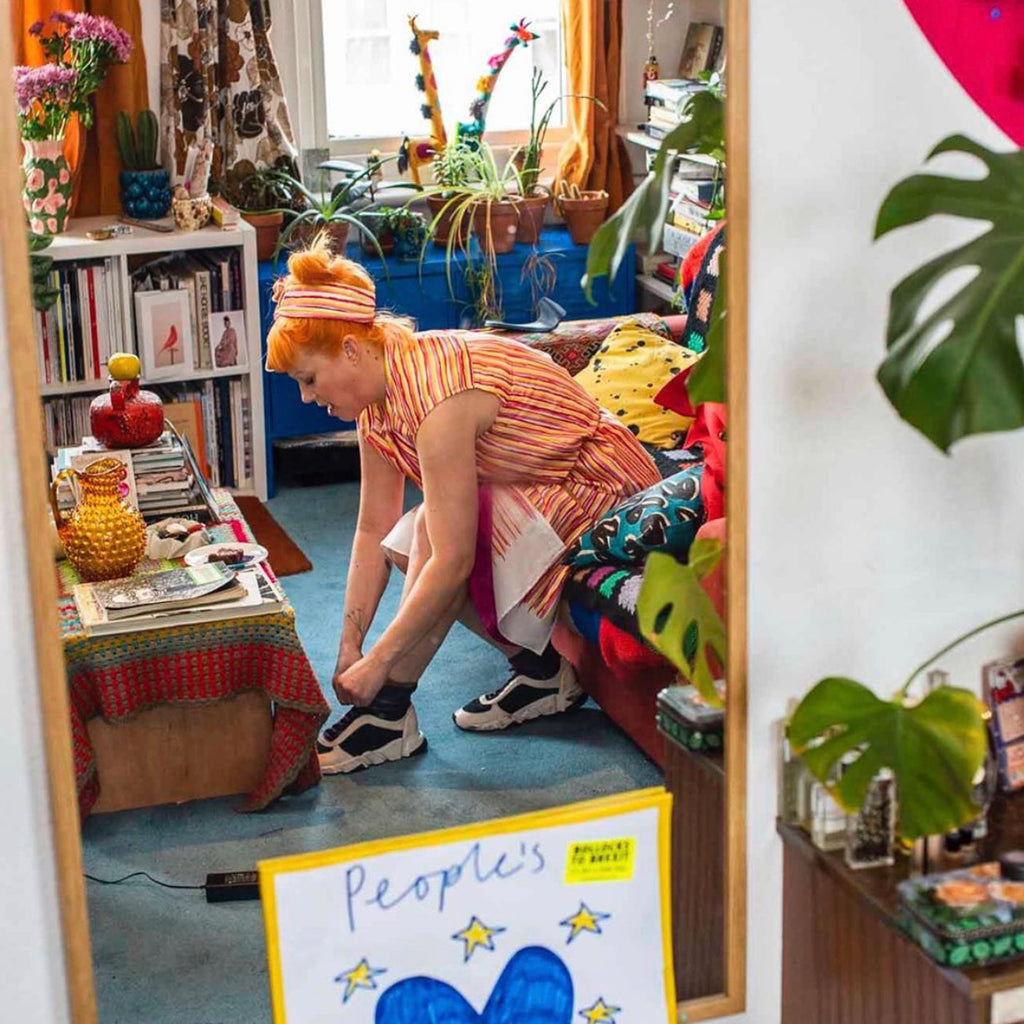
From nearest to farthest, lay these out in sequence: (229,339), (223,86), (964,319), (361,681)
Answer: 1. (964,319)
2. (229,339)
3. (361,681)
4. (223,86)

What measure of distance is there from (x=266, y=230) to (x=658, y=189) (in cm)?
39

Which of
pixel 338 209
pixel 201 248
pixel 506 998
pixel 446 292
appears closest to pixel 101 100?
pixel 201 248

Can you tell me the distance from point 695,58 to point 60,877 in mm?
918

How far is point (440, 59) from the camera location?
151 cm

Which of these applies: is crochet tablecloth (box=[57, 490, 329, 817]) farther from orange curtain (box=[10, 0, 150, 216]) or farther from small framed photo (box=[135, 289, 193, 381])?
orange curtain (box=[10, 0, 150, 216])

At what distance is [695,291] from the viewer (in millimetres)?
1584

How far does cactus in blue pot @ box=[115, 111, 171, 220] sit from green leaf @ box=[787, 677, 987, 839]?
0.80m

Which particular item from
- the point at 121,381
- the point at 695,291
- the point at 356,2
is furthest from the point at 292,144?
the point at 695,291

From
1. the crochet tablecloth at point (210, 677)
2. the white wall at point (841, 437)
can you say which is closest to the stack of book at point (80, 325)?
the crochet tablecloth at point (210, 677)

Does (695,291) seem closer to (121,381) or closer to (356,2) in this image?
(356,2)

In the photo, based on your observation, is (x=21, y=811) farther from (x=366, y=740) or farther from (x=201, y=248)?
(x=201, y=248)

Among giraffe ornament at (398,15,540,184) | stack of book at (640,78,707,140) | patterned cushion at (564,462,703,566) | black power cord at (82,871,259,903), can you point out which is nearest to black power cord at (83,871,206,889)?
black power cord at (82,871,259,903)

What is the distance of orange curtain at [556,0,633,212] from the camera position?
1508 millimetres

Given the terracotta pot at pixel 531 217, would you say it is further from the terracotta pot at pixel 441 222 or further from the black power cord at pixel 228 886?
the black power cord at pixel 228 886
